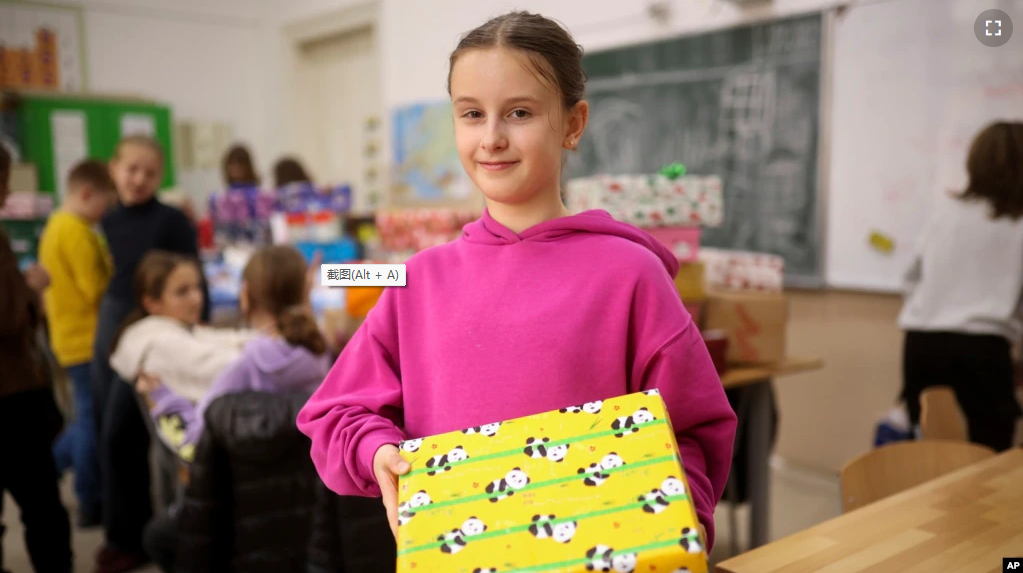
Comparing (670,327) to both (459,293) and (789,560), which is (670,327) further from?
(789,560)

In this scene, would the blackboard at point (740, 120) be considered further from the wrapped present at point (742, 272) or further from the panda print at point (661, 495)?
the panda print at point (661, 495)

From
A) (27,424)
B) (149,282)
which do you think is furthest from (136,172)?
(27,424)

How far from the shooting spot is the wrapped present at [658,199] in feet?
7.95

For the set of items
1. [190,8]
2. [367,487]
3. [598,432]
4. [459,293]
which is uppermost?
[190,8]

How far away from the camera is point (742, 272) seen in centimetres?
280

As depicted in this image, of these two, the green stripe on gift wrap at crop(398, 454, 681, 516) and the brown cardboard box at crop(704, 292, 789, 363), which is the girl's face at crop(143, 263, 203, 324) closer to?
the brown cardboard box at crop(704, 292, 789, 363)

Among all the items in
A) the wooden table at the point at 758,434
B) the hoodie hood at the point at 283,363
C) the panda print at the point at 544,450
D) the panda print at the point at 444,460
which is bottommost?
the wooden table at the point at 758,434

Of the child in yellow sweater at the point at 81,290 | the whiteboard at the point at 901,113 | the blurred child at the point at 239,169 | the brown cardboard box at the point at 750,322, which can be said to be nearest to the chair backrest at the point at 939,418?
the brown cardboard box at the point at 750,322

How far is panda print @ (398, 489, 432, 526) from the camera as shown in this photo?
31.4 inches

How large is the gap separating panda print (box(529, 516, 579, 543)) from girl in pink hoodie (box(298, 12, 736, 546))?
0.17 meters

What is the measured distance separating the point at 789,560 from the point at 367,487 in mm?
621

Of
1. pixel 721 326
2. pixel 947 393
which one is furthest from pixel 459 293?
pixel 721 326

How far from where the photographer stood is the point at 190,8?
680 cm

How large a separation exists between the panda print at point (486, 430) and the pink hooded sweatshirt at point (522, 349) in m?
0.08
